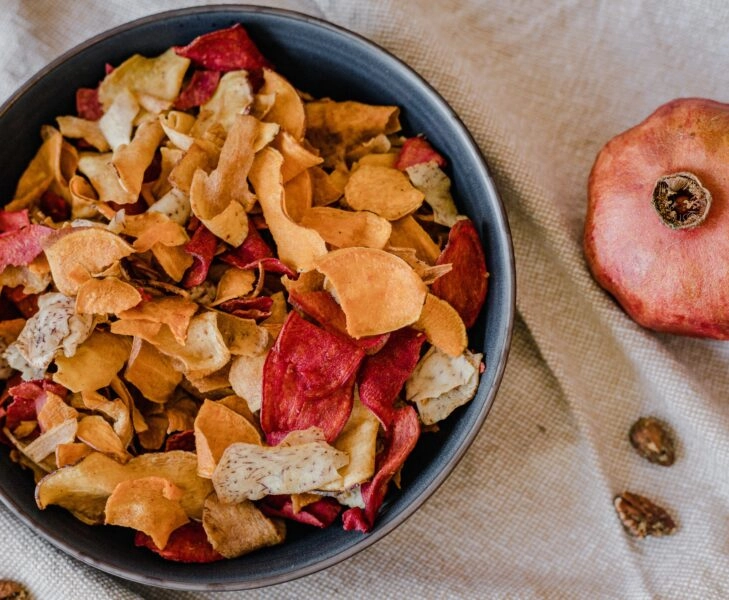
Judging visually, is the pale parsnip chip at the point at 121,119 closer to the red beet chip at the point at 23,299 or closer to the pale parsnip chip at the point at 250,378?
the red beet chip at the point at 23,299

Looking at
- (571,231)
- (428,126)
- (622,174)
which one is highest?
(428,126)

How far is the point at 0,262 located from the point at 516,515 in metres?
0.81

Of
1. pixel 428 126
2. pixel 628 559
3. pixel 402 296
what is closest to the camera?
pixel 402 296

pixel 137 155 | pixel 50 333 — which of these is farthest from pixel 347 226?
pixel 50 333

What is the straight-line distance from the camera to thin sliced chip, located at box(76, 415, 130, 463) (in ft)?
3.20

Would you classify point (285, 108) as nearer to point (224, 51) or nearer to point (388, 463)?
point (224, 51)

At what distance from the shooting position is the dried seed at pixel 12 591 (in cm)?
109

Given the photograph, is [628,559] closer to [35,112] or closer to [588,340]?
[588,340]

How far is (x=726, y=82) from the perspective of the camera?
1.30 meters

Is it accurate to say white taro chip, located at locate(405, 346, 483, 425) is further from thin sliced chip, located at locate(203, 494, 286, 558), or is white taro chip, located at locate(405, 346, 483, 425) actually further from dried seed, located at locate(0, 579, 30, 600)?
dried seed, located at locate(0, 579, 30, 600)

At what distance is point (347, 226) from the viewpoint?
3.36ft

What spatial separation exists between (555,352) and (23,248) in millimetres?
763

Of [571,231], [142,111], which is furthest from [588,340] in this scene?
[142,111]

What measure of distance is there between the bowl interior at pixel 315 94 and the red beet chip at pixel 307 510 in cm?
2
